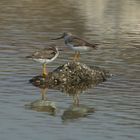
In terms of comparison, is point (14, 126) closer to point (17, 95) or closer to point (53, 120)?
point (53, 120)

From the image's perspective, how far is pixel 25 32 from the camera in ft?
128

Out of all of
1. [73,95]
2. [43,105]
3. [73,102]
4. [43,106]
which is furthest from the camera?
[73,95]

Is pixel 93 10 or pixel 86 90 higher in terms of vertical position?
pixel 86 90

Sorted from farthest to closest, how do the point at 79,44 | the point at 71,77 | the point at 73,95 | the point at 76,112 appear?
1. the point at 79,44
2. the point at 71,77
3. the point at 73,95
4. the point at 76,112

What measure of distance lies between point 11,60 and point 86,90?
5.75 m

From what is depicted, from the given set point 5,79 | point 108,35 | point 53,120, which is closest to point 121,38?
point 108,35

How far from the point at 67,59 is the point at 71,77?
14.4ft

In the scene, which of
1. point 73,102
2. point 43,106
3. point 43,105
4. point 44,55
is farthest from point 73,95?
point 44,55

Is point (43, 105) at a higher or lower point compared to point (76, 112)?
lower

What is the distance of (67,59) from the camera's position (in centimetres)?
3077

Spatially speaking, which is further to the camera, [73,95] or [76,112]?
[73,95]

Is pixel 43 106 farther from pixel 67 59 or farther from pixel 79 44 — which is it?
pixel 67 59

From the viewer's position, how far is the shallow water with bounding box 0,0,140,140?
1966 cm

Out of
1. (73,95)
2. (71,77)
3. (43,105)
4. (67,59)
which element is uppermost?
(43,105)
